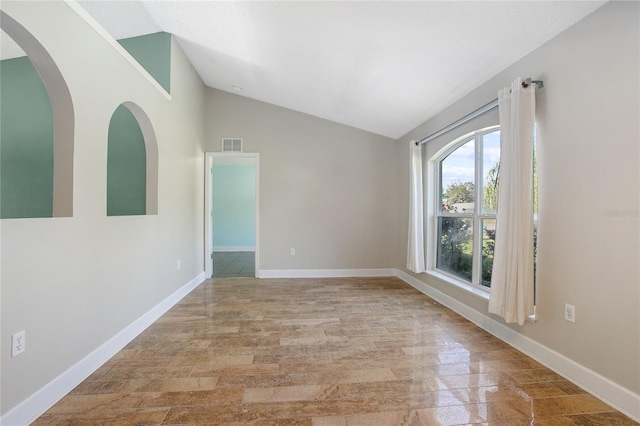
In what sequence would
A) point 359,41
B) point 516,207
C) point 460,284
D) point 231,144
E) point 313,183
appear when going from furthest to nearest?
point 313,183
point 231,144
point 460,284
point 359,41
point 516,207

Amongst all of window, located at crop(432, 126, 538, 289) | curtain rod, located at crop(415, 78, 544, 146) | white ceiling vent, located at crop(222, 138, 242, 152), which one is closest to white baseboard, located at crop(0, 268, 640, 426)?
window, located at crop(432, 126, 538, 289)

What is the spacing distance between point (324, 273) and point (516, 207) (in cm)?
316

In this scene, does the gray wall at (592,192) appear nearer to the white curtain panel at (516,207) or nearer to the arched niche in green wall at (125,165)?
the white curtain panel at (516,207)

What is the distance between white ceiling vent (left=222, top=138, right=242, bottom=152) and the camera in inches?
176

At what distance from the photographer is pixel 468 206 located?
10.2ft

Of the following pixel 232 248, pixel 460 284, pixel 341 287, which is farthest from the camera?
pixel 232 248

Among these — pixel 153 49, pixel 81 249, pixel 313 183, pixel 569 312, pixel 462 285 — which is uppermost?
pixel 153 49

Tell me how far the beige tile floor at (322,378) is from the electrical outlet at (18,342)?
406mm

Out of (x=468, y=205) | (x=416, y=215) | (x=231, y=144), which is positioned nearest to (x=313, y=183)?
(x=231, y=144)

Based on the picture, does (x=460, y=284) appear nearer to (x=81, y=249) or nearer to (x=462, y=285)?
(x=462, y=285)

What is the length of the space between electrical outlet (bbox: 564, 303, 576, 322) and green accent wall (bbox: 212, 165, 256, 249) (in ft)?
23.1

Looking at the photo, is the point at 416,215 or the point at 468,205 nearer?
the point at 468,205

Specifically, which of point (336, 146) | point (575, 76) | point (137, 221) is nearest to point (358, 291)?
point (336, 146)

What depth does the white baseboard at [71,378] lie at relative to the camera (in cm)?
135
